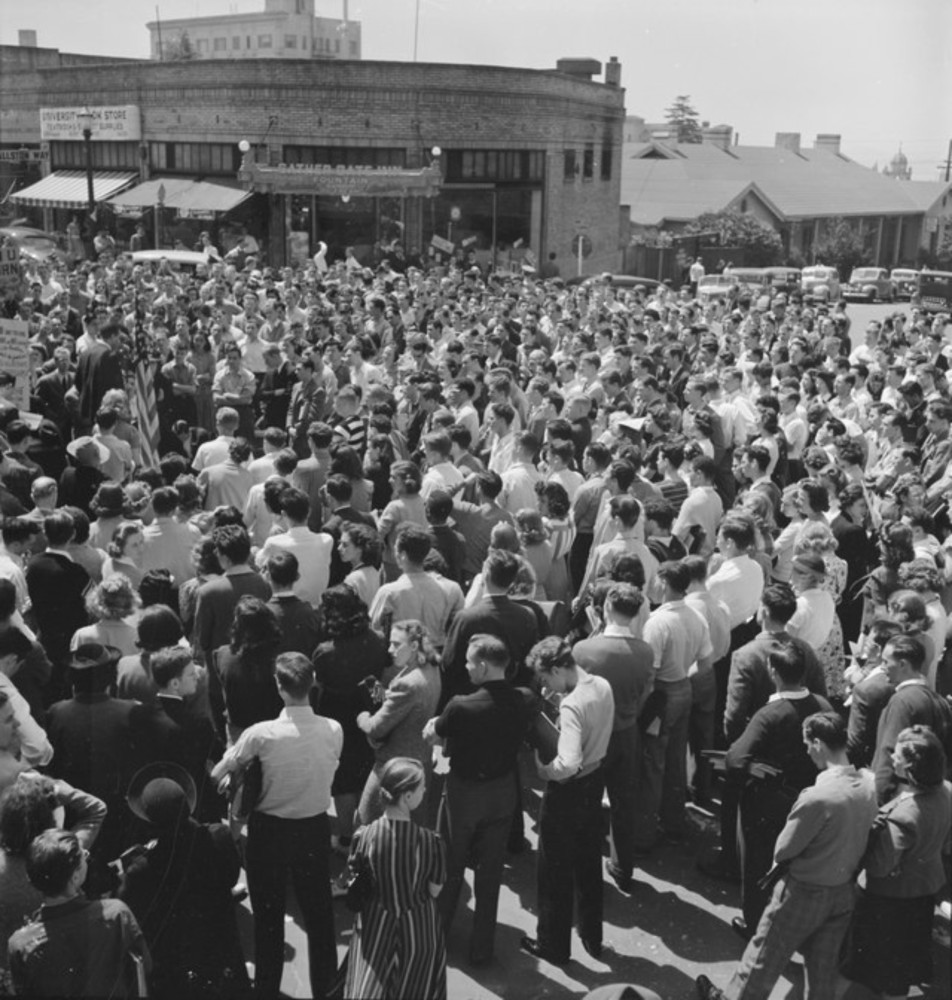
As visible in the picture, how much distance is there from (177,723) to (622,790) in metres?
2.32

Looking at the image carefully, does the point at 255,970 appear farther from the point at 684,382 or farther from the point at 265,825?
the point at 684,382

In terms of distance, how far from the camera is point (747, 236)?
46.8 metres

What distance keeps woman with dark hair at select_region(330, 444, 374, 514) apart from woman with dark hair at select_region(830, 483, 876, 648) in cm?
322

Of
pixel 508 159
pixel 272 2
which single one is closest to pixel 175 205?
pixel 508 159

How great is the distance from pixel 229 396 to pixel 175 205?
24701 millimetres

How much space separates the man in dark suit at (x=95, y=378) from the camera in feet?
37.6

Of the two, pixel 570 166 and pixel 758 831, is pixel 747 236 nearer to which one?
pixel 570 166

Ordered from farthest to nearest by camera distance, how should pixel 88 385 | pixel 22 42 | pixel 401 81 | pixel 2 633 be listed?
pixel 22 42
pixel 401 81
pixel 88 385
pixel 2 633

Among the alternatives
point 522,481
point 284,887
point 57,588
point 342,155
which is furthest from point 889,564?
point 342,155

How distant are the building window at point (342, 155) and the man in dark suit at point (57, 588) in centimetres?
2893

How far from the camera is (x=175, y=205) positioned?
34125 mm

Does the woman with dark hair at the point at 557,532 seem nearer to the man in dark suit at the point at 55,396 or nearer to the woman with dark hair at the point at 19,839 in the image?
the woman with dark hair at the point at 19,839

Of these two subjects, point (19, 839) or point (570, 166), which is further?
point (570, 166)

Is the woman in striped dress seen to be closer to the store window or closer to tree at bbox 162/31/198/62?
the store window
